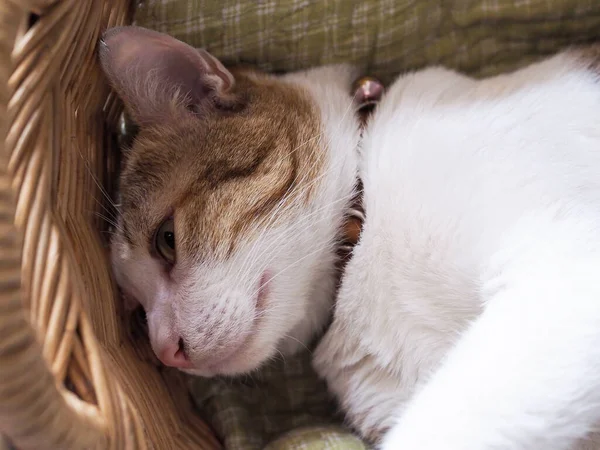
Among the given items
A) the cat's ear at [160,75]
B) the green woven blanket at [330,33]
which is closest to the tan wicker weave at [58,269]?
the cat's ear at [160,75]

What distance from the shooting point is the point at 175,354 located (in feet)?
4.17

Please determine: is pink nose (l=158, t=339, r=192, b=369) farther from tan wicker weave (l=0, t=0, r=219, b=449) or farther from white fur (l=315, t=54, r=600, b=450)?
white fur (l=315, t=54, r=600, b=450)

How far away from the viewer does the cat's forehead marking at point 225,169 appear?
50.8 inches

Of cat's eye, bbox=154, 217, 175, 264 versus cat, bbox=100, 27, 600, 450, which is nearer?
cat, bbox=100, 27, 600, 450

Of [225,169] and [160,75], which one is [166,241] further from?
[160,75]

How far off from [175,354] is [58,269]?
1.21 ft

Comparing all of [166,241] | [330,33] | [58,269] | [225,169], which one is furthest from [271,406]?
[330,33]

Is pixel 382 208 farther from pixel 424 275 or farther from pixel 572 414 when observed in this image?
pixel 572 414

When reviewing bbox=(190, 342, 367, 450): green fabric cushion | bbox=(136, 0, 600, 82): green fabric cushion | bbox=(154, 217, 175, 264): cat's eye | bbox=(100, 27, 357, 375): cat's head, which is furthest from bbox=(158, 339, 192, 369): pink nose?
bbox=(136, 0, 600, 82): green fabric cushion

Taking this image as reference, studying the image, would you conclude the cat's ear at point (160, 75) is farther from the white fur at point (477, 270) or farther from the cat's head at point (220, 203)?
the white fur at point (477, 270)

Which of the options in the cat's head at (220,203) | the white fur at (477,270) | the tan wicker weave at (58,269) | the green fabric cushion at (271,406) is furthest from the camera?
the green fabric cushion at (271,406)

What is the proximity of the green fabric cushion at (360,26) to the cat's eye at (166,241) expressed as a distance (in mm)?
652

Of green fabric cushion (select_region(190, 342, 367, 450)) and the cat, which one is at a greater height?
the cat

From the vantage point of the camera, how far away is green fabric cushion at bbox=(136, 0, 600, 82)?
5.62 ft
